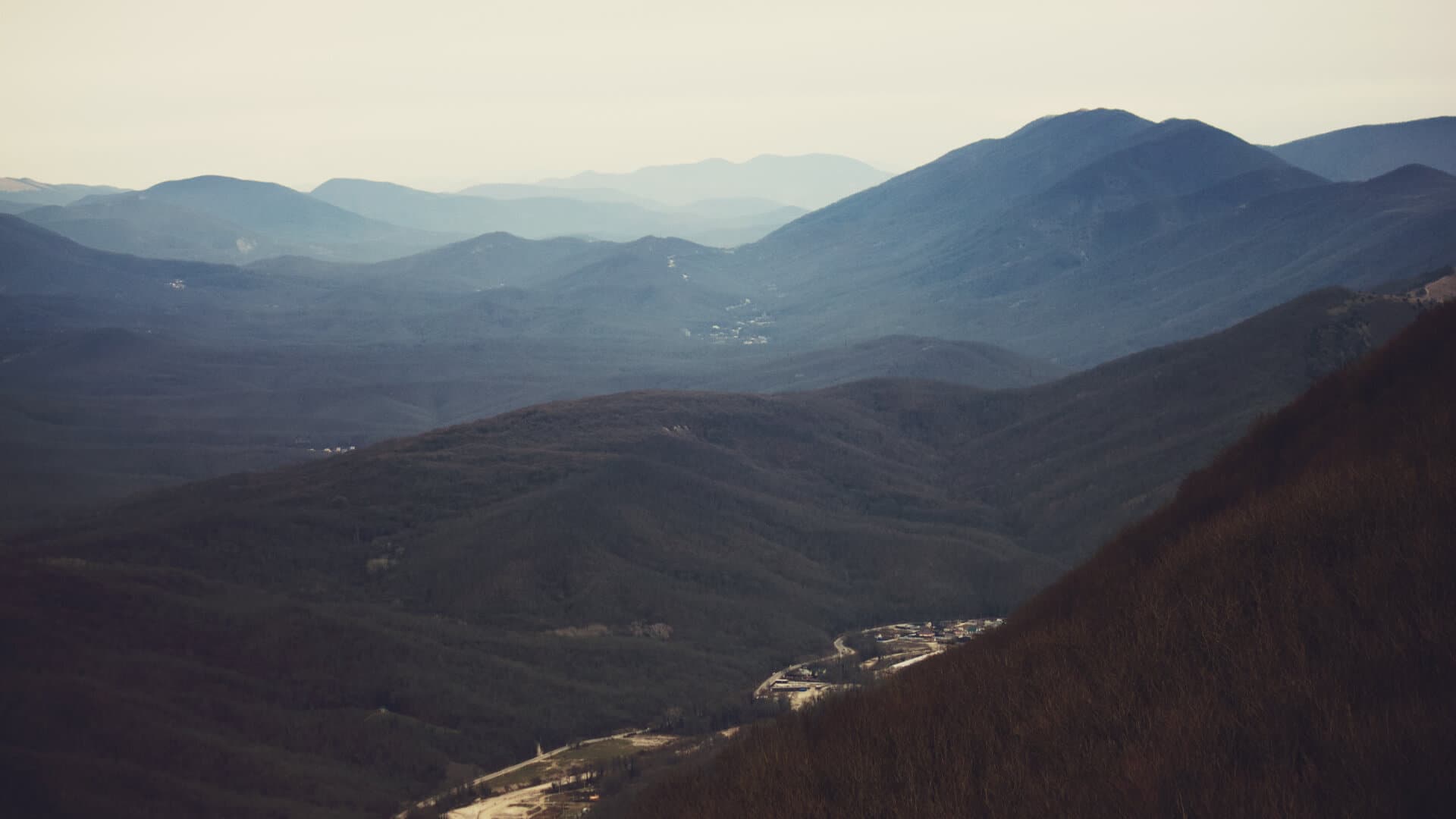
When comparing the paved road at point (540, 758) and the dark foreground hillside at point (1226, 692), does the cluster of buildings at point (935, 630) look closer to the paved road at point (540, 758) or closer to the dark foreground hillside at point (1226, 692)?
the paved road at point (540, 758)

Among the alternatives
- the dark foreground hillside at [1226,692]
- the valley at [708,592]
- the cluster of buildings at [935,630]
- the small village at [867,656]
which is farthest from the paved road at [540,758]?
the dark foreground hillside at [1226,692]

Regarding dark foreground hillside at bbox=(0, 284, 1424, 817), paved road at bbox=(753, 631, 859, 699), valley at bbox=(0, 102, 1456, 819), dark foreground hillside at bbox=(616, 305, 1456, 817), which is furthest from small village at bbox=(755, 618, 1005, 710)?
dark foreground hillside at bbox=(616, 305, 1456, 817)

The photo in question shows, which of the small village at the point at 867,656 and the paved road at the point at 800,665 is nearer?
the small village at the point at 867,656

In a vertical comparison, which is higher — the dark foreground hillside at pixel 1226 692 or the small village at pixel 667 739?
the dark foreground hillside at pixel 1226 692

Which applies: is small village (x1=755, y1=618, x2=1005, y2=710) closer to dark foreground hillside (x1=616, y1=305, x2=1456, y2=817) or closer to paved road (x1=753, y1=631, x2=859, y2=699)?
paved road (x1=753, y1=631, x2=859, y2=699)

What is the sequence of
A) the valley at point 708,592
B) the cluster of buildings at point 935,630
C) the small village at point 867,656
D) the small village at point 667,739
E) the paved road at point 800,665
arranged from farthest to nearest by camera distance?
the cluster of buildings at point 935,630 → the paved road at point 800,665 → the small village at point 867,656 → the small village at point 667,739 → the valley at point 708,592

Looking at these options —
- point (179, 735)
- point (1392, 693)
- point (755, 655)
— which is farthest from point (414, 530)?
point (1392, 693)

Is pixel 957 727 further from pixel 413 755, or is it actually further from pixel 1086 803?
pixel 413 755

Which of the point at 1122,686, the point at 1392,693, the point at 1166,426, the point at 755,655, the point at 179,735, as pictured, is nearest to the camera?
the point at 1392,693
